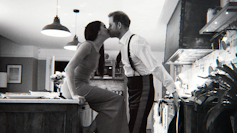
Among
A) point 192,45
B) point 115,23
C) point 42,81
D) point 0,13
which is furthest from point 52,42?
point 115,23

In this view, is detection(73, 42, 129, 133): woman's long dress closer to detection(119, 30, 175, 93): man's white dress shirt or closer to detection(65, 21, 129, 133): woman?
detection(65, 21, 129, 133): woman

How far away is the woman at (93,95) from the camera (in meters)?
1.63

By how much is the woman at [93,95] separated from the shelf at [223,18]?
3.95 ft

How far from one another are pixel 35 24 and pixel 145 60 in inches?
159

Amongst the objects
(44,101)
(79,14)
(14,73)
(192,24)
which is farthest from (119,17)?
(14,73)

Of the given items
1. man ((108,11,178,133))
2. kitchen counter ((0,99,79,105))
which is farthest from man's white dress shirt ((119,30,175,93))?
kitchen counter ((0,99,79,105))

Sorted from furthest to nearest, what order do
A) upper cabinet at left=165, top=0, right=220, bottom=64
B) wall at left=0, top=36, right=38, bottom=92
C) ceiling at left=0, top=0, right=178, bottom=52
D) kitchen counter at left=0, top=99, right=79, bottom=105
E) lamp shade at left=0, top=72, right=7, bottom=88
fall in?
wall at left=0, top=36, right=38, bottom=92, lamp shade at left=0, top=72, right=7, bottom=88, ceiling at left=0, top=0, right=178, bottom=52, upper cabinet at left=165, top=0, right=220, bottom=64, kitchen counter at left=0, top=99, right=79, bottom=105

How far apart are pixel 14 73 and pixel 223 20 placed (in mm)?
7062

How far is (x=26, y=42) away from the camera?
273 inches

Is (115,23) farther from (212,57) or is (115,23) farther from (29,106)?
(212,57)

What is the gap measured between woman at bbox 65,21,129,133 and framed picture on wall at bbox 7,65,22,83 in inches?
256

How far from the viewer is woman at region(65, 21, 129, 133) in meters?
1.63

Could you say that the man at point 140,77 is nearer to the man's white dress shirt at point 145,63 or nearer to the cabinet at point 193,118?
the man's white dress shirt at point 145,63

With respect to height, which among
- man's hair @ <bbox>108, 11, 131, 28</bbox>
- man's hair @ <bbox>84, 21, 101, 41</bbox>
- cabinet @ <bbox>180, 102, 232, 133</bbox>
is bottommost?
cabinet @ <bbox>180, 102, 232, 133</bbox>
